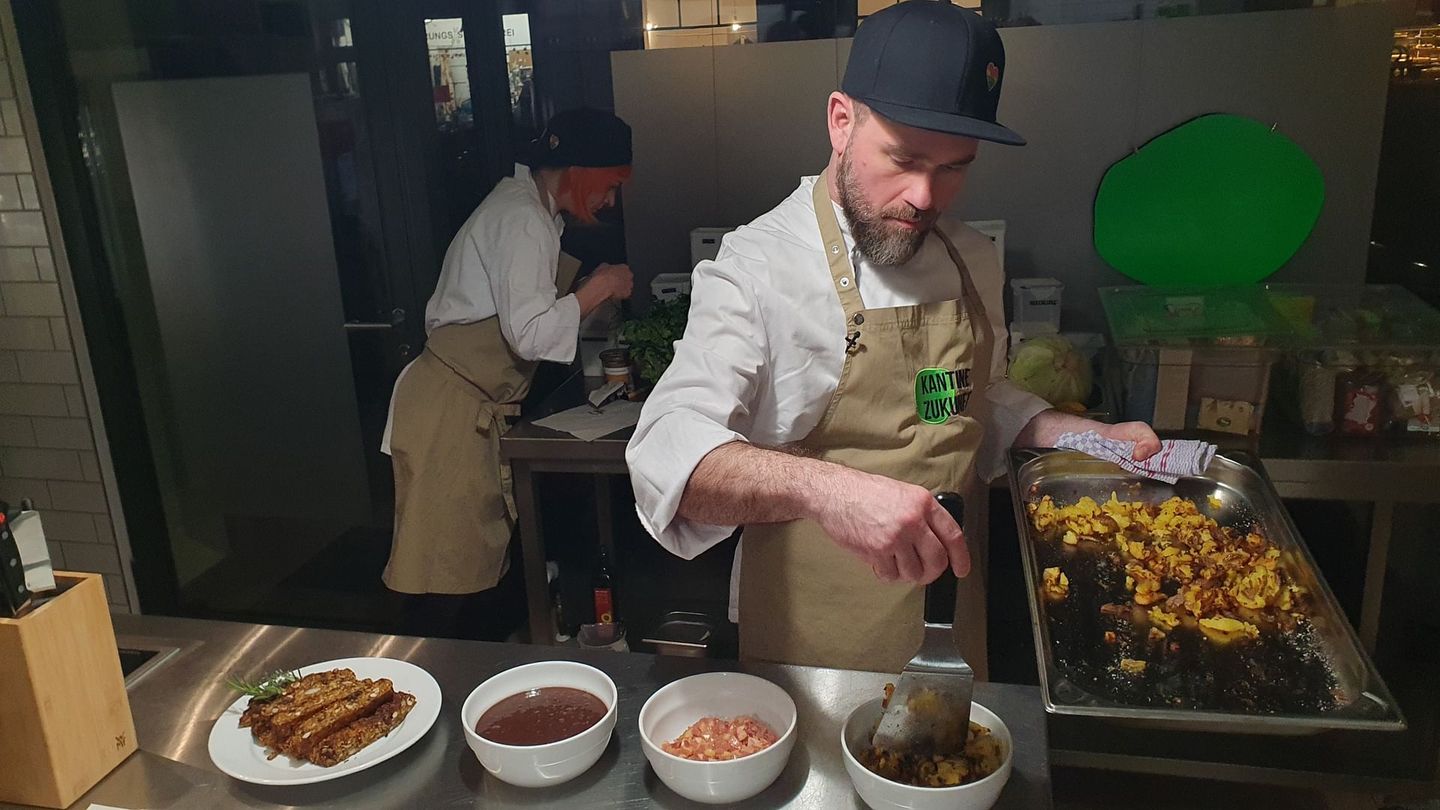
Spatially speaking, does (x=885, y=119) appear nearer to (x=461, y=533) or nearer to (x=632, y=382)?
(x=632, y=382)

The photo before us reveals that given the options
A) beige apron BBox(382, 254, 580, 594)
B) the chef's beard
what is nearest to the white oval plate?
the chef's beard

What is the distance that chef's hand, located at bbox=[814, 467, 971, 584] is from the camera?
120 centimetres

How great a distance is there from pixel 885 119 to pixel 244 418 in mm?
2825

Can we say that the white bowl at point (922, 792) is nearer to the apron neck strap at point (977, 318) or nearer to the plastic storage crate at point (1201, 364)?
the apron neck strap at point (977, 318)

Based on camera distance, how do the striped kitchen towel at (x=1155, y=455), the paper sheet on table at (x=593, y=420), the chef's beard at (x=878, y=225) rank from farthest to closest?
the paper sheet on table at (x=593, y=420)
the striped kitchen towel at (x=1155, y=455)
the chef's beard at (x=878, y=225)

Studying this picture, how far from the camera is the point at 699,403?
1.47 m

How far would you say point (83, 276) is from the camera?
3186mm

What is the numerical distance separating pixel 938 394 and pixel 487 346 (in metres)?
1.65

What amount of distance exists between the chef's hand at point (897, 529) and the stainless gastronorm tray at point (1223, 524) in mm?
253

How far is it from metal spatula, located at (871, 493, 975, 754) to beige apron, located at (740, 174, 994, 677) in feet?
1.60

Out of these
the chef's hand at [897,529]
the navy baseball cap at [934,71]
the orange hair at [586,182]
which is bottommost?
the chef's hand at [897,529]

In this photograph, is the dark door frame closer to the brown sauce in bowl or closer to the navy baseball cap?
the navy baseball cap

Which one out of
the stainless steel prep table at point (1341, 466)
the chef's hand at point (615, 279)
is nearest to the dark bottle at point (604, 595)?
the stainless steel prep table at point (1341, 466)

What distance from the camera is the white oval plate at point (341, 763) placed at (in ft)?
4.16
